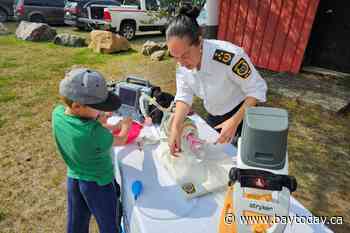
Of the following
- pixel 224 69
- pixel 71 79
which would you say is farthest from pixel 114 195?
pixel 224 69

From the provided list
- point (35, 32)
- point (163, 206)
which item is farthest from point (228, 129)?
point (35, 32)

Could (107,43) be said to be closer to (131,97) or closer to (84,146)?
(131,97)

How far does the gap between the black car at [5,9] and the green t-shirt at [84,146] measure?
42.3ft

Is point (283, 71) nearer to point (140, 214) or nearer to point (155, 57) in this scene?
point (155, 57)

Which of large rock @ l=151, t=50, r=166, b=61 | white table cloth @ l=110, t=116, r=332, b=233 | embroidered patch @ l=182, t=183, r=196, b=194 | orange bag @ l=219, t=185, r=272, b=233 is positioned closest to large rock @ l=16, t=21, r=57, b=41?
large rock @ l=151, t=50, r=166, b=61

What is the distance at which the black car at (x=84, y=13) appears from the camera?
33.7ft

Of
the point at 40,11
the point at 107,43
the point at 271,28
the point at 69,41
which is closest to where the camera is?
the point at 271,28

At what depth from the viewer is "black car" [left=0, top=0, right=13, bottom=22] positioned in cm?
1163

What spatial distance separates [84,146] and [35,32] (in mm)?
9071

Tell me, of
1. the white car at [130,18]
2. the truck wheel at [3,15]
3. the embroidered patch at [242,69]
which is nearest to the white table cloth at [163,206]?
the embroidered patch at [242,69]

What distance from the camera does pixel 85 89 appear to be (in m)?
1.30

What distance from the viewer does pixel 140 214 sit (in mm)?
1272

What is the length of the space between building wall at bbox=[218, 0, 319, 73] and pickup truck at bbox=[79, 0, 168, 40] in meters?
3.28

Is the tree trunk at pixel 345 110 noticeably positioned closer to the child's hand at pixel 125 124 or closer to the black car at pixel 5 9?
the child's hand at pixel 125 124
